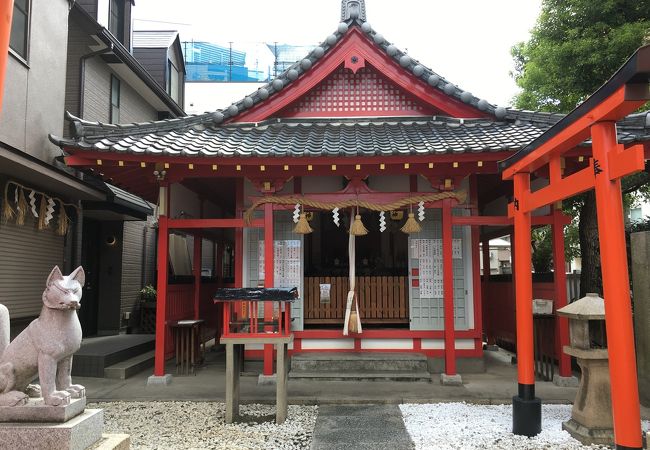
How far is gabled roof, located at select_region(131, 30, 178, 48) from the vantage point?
53.3ft

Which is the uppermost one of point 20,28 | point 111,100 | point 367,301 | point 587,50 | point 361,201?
point 111,100

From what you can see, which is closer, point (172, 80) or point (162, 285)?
point (162, 285)

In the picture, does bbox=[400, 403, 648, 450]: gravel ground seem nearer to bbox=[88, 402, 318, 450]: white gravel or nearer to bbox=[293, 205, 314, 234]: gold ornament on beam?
bbox=[88, 402, 318, 450]: white gravel

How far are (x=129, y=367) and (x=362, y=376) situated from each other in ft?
13.8

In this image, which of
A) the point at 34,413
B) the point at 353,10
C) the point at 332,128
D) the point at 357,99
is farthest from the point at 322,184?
the point at 34,413

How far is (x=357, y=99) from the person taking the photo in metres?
9.38

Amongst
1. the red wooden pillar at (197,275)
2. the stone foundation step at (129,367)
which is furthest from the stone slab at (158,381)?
the red wooden pillar at (197,275)

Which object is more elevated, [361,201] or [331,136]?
[331,136]

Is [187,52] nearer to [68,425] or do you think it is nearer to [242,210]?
[242,210]

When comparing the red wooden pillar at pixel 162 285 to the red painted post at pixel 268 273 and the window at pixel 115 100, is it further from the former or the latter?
the window at pixel 115 100

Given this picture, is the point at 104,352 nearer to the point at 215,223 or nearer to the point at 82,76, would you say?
the point at 215,223

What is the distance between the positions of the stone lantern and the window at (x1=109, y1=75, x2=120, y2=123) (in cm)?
1172

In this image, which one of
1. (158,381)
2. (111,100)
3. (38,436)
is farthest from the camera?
(111,100)

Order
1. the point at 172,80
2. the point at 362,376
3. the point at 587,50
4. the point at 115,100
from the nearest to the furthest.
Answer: the point at 362,376 < the point at 587,50 < the point at 115,100 < the point at 172,80
